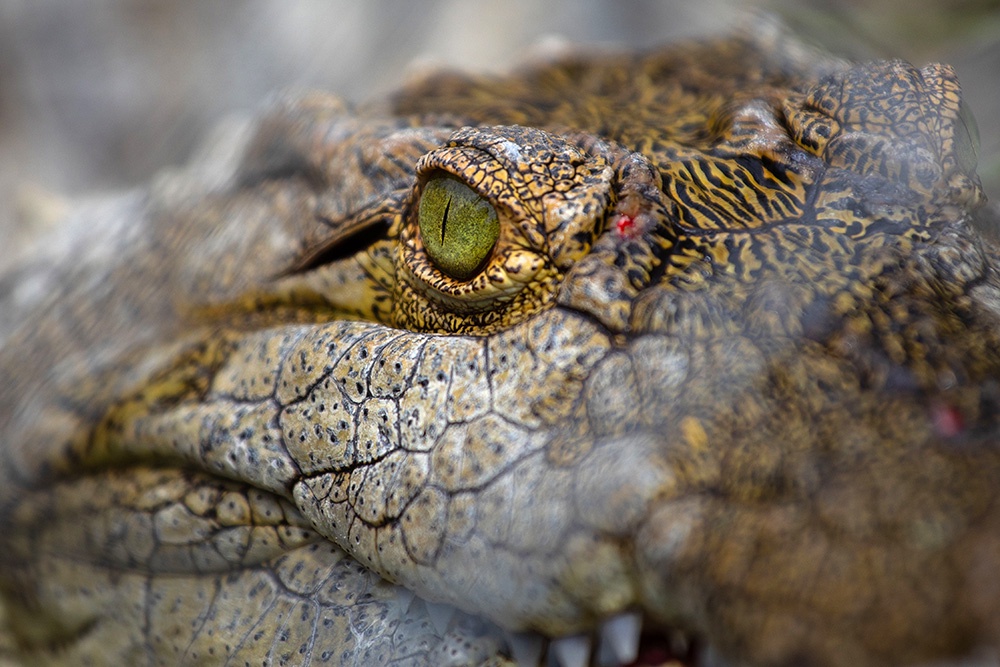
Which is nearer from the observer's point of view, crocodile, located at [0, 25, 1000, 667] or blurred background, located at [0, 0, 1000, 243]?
crocodile, located at [0, 25, 1000, 667]

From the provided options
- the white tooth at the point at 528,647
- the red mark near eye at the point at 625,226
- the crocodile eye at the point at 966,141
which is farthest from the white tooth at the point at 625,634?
the crocodile eye at the point at 966,141

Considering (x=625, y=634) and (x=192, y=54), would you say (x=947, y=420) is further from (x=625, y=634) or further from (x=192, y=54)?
(x=192, y=54)

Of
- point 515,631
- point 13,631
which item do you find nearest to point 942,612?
point 515,631

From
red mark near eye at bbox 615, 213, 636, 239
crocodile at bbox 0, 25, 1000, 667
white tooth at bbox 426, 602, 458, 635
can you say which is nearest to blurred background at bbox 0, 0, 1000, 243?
crocodile at bbox 0, 25, 1000, 667

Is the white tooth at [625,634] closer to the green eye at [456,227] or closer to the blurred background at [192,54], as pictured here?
the green eye at [456,227]

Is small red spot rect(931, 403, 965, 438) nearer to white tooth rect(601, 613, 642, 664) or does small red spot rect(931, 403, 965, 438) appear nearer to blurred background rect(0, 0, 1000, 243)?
white tooth rect(601, 613, 642, 664)

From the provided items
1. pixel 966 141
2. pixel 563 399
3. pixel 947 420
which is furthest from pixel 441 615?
pixel 966 141
